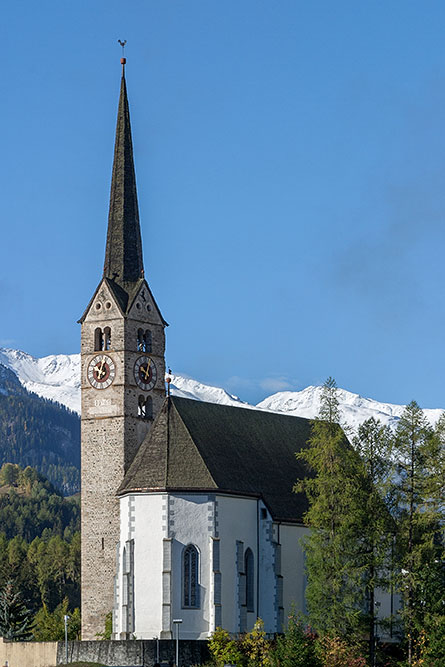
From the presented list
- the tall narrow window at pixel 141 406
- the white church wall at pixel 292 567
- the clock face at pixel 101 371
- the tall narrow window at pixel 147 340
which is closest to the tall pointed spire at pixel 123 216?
the tall narrow window at pixel 147 340

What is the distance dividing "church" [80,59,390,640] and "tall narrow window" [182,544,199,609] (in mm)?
76

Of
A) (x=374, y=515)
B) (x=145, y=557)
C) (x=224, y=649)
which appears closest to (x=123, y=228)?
(x=145, y=557)

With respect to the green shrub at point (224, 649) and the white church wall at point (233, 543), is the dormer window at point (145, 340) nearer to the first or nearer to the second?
the white church wall at point (233, 543)

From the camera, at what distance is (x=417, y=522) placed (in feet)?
220

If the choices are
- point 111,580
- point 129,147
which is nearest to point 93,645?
point 111,580

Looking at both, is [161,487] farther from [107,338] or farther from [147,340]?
[147,340]

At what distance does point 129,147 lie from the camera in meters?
91.4

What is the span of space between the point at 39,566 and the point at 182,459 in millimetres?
108889

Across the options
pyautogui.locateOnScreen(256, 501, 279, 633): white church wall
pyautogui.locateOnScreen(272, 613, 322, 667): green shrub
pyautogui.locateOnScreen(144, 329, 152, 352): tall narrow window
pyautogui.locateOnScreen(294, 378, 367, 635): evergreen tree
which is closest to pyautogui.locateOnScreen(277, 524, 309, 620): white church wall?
pyautogui.locateOnScreen(256, 501, 279, 633): white church wall

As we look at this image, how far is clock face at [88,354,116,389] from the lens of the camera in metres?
84.6

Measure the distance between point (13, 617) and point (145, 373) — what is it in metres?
26.9

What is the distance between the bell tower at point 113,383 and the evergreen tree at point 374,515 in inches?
723

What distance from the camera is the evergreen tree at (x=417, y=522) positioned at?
6650cm

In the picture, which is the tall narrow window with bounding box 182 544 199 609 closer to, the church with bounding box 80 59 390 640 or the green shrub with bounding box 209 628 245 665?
the church with bounding box 80 59 390 640
